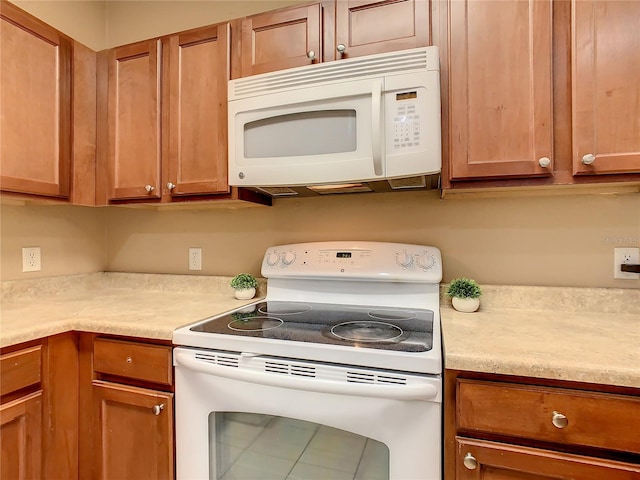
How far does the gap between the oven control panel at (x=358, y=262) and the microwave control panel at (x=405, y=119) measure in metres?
0.47

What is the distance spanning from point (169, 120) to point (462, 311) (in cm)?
145

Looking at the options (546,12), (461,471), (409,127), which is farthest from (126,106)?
(461,471)

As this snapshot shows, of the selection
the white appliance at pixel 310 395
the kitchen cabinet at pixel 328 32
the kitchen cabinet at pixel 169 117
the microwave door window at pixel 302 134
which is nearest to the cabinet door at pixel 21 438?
the white appliance at pixel 310 395

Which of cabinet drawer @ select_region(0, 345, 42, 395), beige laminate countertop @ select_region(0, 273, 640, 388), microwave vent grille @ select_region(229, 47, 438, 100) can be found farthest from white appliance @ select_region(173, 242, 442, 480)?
microwave vent grille @ select_region(229, 47, 438, 100)

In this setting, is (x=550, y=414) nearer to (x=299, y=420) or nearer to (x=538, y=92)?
(x=299, y=420)

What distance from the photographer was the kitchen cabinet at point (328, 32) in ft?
3.94

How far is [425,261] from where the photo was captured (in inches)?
54.4

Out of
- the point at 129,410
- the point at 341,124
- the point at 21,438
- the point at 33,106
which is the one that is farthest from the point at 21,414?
the point at 341,124

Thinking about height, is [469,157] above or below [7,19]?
below

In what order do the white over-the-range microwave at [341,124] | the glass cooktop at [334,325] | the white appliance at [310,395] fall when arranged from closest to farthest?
1. the white appliance at [310,395]
2. the glass cooktop at [334,325]
3. the white over-the-range microwave at [341,124]

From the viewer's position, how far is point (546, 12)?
1.07 m

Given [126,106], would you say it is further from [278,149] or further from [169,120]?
[278,149]

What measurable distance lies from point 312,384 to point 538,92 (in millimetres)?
1115

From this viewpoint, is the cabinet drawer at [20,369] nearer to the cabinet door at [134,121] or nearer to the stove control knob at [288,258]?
the cabinet door at [134,121]
